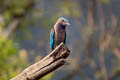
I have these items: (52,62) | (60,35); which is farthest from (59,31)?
(52,62)

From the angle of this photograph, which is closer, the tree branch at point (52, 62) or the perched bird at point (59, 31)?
the tree branch at point (52, 62)

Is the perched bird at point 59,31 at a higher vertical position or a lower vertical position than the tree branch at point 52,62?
higher

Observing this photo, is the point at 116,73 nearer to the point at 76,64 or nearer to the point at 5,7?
the point at 76,64

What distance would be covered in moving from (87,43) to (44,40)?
197cm

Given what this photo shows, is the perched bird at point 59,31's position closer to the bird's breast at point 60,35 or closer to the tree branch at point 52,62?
the bird's breast at point 60,35

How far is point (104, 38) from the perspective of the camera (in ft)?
28.8

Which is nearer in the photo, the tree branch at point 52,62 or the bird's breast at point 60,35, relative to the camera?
the tree branch at point 52,62

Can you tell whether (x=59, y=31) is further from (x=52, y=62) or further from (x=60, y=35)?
(x=52, y=62)

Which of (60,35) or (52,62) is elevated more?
(60,35)

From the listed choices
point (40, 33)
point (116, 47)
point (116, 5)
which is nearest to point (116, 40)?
point (116, 47)

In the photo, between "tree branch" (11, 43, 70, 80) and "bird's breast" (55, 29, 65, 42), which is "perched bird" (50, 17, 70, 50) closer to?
"bird's breast" (55, 29, 65, 42)

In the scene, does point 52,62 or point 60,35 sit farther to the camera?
point 60,35

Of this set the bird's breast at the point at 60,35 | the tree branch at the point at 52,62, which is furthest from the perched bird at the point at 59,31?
the tree branch at the point at 52,62

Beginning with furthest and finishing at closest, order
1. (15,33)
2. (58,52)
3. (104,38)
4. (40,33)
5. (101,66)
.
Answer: (40,33)
(15,33)
(101,66)
(104,38)
(58,52)
